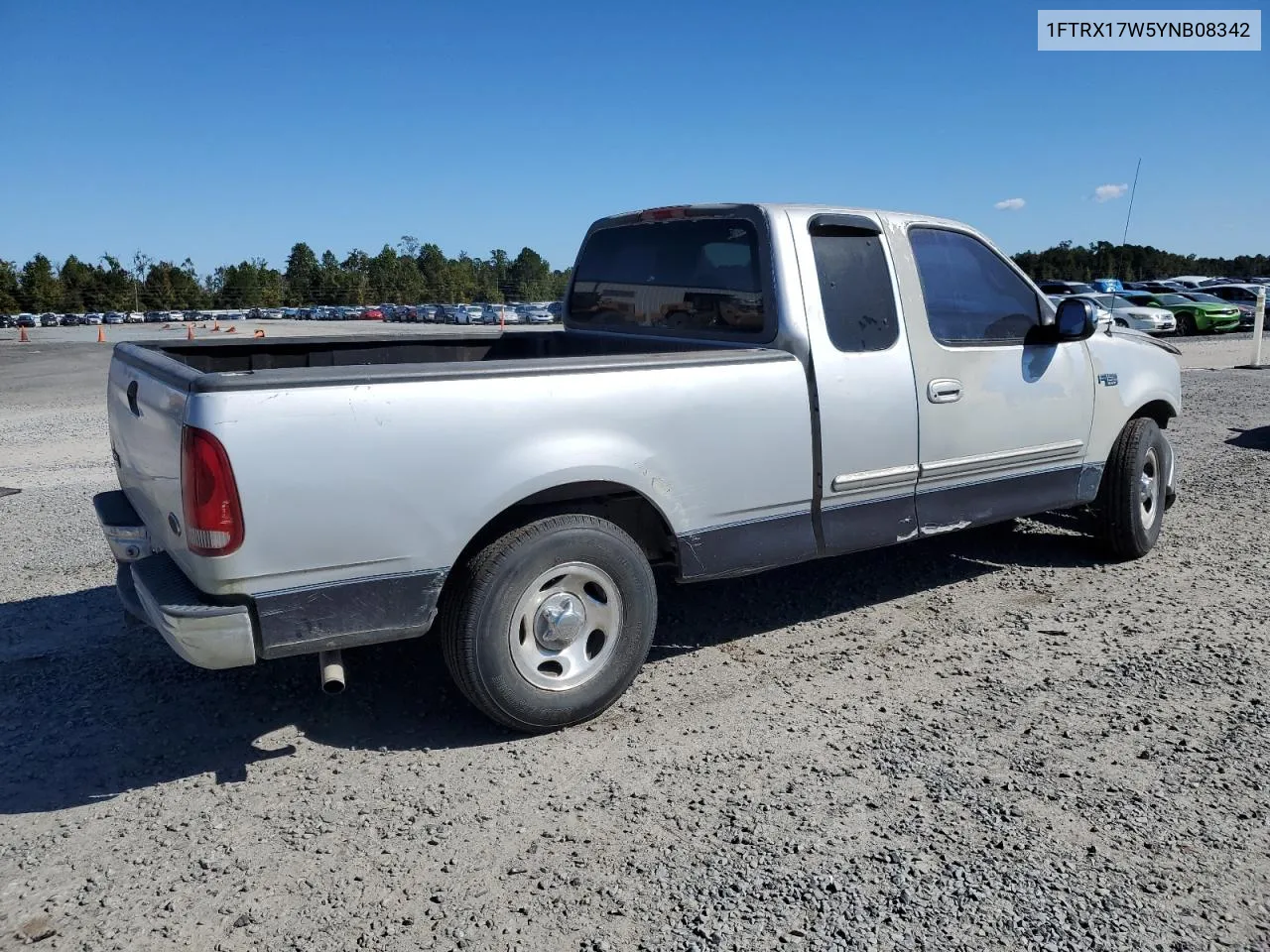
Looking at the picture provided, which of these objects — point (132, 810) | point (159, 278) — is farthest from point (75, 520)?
point (159, 278)

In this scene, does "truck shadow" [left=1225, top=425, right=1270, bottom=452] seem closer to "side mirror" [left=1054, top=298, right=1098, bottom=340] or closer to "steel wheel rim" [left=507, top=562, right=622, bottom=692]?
"side mirror" [left=1054, top=298, right=1098, bottom=340]

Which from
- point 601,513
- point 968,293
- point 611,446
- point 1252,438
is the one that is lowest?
point 1252,438

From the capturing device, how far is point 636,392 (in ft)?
12.7

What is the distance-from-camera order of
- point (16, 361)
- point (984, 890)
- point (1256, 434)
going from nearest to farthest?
point (984, 890) < point (1256, 434) < point (16, 361)

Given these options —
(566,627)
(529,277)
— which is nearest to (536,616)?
(566,627)

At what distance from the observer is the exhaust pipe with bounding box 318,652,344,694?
3.47 metres

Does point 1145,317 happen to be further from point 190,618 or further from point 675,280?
point 190,618

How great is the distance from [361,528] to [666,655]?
180cm

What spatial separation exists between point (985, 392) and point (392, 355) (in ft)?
9.97

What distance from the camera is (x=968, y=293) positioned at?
16.9 ft

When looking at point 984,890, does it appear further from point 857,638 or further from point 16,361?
point 16,361

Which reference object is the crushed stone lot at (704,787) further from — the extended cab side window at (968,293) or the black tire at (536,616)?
the extended cab side window at (968,293)

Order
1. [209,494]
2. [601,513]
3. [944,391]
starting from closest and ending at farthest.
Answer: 1. [209,494]
2. [601,513]
3. [944,391]

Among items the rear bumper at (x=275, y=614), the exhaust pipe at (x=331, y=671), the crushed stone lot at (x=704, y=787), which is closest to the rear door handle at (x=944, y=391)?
the crushed stone lot at (x=704, y=787)
